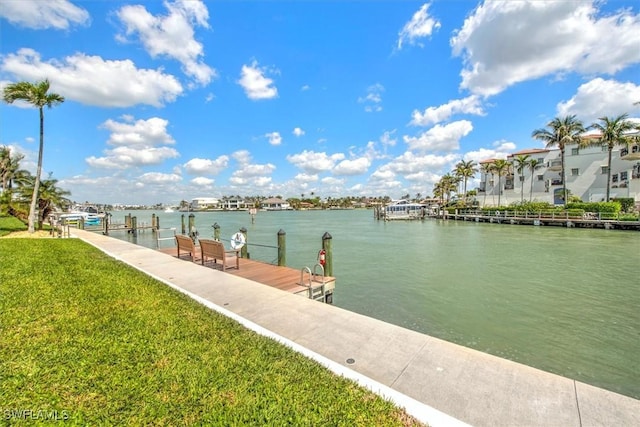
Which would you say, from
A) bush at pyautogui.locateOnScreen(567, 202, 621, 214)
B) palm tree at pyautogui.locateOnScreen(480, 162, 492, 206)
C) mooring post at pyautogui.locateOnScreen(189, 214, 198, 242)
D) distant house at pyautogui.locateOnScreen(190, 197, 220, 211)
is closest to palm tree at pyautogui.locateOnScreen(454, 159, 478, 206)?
palm tree at pyautogui.locateOnScreen(480, 162, 492, 206)

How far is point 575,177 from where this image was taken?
45438mm

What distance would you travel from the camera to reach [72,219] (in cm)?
3609

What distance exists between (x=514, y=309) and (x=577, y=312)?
156 cm

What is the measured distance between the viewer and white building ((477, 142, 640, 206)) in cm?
3881

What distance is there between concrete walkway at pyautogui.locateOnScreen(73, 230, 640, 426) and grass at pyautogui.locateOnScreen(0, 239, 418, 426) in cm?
31

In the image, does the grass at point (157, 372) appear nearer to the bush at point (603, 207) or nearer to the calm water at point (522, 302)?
the calm water at point (522, 302)

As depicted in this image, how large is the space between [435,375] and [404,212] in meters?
64.5

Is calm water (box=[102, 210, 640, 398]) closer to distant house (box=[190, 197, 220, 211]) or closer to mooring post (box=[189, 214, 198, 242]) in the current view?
mooring post (box=[189, 214, 198, 242])

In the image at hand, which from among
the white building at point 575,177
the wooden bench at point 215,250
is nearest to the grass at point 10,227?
the wooden bench at point 215,250

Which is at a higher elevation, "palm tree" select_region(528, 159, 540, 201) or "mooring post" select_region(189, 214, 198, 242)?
"palm tree" select_region(528, 159, 540, 201)

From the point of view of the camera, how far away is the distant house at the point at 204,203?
184600 millimetres

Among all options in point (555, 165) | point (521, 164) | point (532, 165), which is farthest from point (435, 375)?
point (555, 165)

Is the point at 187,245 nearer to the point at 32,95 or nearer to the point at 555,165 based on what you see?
the point at 32,95

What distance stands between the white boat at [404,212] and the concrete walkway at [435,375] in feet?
182
